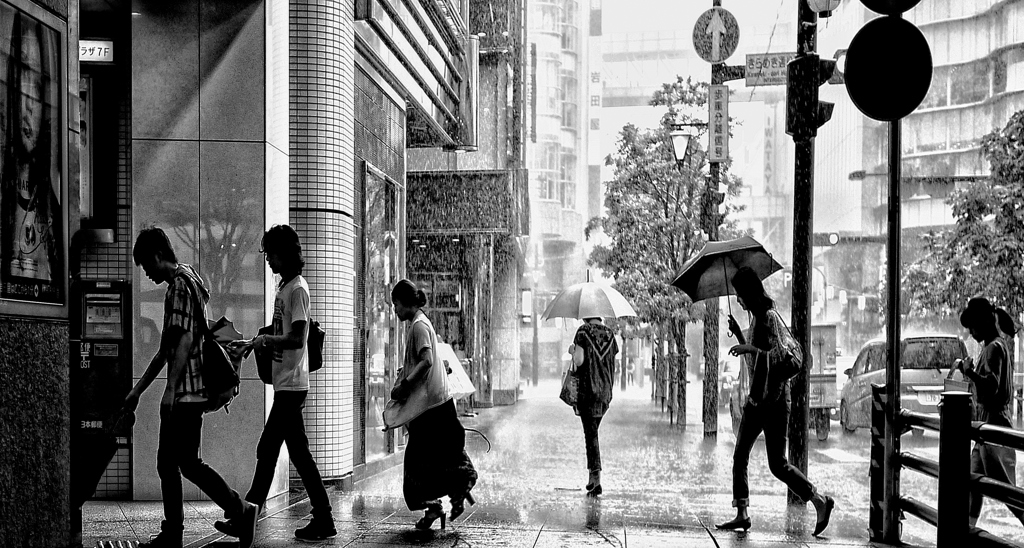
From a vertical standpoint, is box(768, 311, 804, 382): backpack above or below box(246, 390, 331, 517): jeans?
above

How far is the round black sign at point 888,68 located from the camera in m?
7.03

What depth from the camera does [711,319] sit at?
2130 centimetres

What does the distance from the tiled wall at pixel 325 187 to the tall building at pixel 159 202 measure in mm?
18

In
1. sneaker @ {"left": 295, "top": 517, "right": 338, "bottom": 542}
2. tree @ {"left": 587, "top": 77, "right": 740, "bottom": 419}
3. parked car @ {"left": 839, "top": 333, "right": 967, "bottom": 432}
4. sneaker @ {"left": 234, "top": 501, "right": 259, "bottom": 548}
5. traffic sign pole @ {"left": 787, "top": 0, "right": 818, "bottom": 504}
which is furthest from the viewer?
tree @ {"left": 587, "top": 77, "right": 740, "bottom": 419}

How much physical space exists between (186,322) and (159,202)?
2.95 m

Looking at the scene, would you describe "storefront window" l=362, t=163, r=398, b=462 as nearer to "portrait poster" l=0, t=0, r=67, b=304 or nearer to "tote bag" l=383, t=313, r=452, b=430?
"tote bag" l=383, t=313, r=452, b=430

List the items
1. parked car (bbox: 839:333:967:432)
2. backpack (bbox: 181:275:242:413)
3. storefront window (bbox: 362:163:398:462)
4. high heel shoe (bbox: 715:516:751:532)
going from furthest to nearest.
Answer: parked car (bbox: 839:333:967:432)
storefront window (bbox: 362:163:398:462)
high heel shoe (bbox: 715:516:751:532)
backpack (bbox: 181:275:242:413)

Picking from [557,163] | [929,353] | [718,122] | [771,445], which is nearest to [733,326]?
[771,445]

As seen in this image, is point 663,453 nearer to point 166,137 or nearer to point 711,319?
point 711,319

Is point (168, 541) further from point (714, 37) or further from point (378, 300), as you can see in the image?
point (714, 37)

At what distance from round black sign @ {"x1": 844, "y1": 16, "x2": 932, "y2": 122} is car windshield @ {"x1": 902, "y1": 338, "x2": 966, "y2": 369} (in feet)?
41.2

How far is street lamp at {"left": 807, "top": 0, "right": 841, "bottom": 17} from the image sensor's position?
10.6 meters

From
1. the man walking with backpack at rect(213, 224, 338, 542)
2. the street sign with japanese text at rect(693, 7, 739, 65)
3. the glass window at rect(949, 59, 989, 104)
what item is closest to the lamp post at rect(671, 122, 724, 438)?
the street sign with japanese text at rect(693, 7, 739, 65)

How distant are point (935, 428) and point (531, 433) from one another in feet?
43.3
